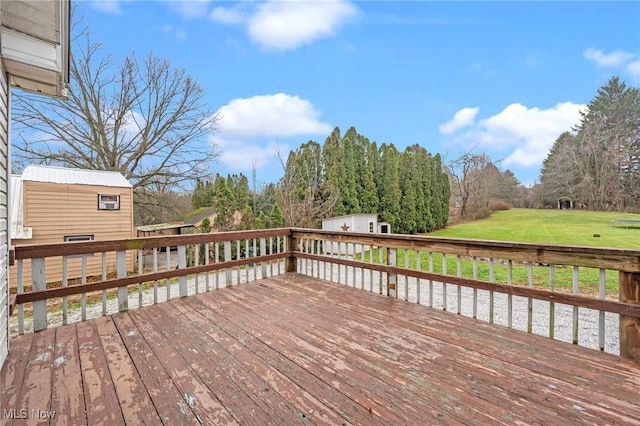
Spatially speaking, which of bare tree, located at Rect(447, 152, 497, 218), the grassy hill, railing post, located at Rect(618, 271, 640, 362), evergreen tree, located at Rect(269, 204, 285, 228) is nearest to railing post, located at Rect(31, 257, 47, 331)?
the grassy hill

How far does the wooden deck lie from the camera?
1.56 meters

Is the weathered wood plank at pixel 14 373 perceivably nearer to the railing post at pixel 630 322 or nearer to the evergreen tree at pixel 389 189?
the railing post at pixel 630 322

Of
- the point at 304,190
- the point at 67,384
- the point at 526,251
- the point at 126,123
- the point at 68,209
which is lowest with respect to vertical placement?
the point at 67,384

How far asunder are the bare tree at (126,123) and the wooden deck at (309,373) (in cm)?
1144

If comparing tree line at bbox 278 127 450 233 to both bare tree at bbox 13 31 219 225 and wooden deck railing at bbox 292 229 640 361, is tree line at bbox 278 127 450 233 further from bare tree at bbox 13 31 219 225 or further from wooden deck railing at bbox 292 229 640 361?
wooden deck railing at bbox 292 229 640 361

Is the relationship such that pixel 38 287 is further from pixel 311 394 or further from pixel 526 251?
pixel 526 251

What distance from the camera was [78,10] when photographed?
35.7ft

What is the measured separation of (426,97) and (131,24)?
923 cm

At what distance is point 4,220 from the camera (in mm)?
2322

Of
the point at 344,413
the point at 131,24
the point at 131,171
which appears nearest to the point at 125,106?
the point at 131,171

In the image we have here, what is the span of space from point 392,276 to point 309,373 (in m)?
1.93

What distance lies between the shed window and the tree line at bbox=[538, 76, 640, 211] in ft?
41.0

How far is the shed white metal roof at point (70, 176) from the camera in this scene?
9.09 metres

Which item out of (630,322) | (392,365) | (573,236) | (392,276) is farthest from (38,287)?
(573,236)
